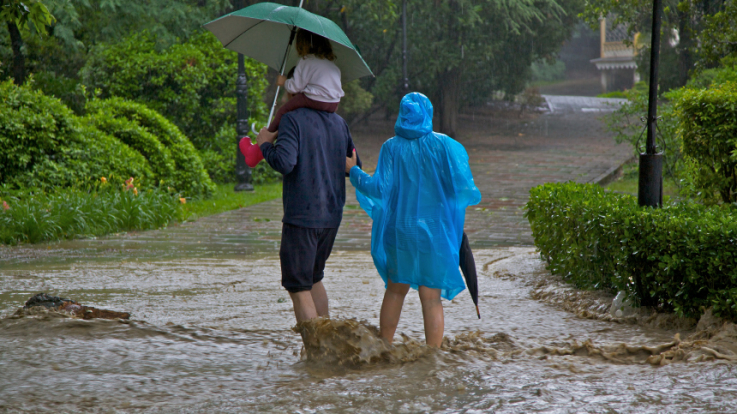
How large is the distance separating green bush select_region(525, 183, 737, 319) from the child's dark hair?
2430mm

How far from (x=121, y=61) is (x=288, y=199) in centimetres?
1266

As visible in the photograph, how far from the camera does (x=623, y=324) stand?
16.4 feet

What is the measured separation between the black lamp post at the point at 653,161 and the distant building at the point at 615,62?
42.7 m

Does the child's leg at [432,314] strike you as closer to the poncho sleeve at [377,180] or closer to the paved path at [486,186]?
the poncho sleeve at [377,180]

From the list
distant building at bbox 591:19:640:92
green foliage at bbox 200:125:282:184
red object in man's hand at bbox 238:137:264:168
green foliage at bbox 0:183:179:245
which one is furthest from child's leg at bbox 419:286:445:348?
distant building at bbox 591:19:640:92

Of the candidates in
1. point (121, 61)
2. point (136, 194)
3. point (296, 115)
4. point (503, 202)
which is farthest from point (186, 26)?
point (296, 115)

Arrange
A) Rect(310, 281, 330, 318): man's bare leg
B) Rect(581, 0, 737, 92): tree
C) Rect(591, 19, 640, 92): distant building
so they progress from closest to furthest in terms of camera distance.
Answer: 1. Rect(310, 281, 330, 318): man's bare leg
2. Rect(581, 0, 737, 92): tree
3. Rect(591, 19, 640, 92): distant building

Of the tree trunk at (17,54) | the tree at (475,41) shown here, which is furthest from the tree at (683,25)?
the tree trunk at (17,54)

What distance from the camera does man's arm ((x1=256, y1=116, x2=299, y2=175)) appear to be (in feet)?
12.6

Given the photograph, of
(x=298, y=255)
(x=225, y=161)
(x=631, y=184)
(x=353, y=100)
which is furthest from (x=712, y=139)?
(x=353, y=100)

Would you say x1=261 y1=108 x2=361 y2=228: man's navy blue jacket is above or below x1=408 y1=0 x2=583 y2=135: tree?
below

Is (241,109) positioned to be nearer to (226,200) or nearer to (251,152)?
(226,200)

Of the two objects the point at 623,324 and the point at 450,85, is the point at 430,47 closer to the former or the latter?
the point at 450,85

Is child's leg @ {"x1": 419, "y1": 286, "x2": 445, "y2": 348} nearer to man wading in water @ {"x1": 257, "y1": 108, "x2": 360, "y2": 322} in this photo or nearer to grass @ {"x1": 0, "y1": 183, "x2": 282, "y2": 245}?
man wading in water @ {"x1": 257, "y1": 108, "x2": 360, "y2": 322}
